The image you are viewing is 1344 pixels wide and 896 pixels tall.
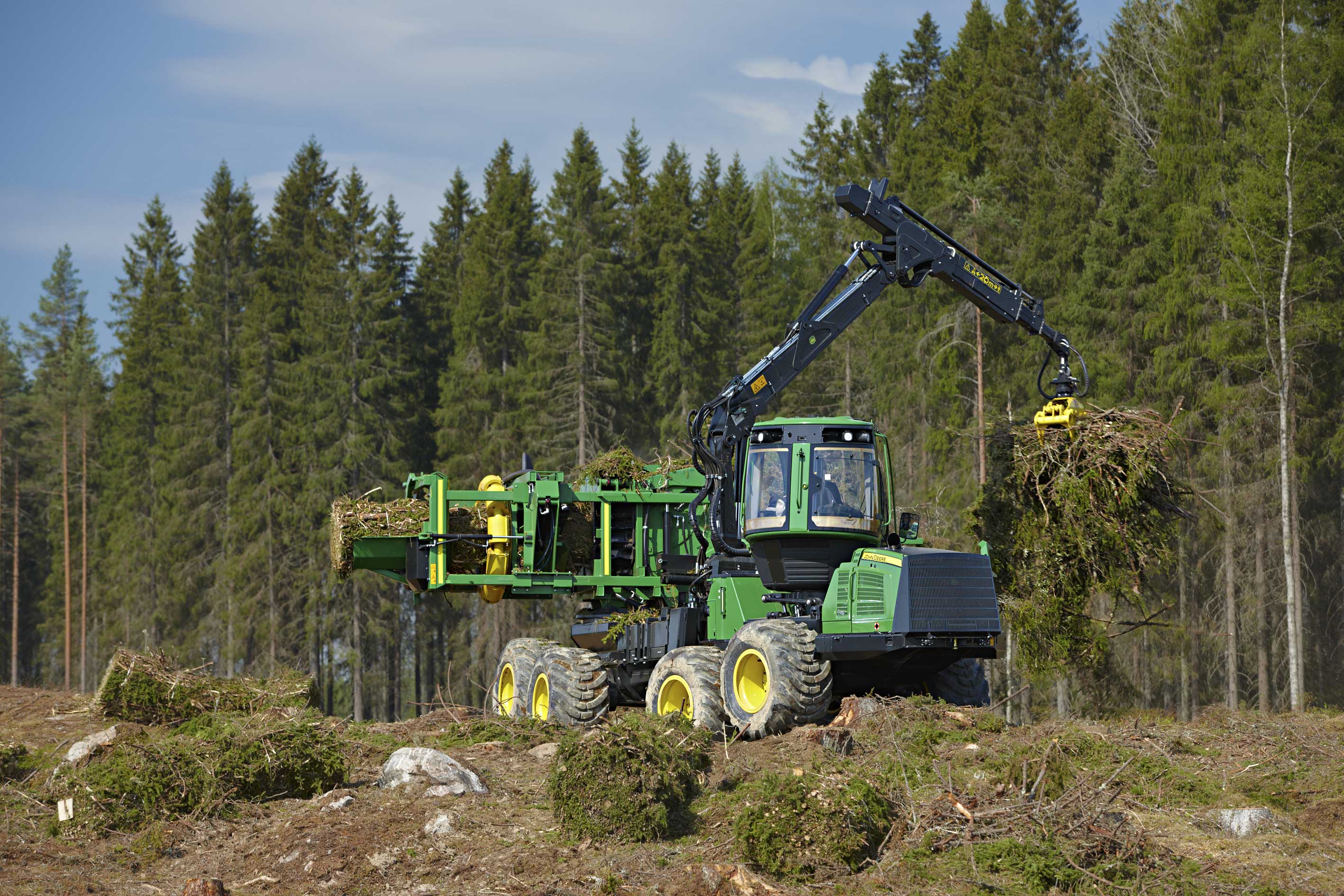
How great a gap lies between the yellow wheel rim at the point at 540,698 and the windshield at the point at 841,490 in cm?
513

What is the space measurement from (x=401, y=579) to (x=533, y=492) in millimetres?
2261

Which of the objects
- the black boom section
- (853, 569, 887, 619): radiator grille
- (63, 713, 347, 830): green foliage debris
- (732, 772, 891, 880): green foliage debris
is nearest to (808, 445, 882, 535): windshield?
(853, 569, 887, 619): radiator grille

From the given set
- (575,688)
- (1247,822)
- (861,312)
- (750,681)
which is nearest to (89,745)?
(575,688)

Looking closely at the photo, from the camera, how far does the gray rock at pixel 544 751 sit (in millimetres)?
13492

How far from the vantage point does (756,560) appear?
48.0 ft

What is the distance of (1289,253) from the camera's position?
85.0 feet

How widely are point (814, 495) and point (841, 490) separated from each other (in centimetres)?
30

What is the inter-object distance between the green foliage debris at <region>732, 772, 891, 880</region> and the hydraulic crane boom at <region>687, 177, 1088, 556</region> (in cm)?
632

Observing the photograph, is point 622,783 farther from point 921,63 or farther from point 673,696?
point 921,63

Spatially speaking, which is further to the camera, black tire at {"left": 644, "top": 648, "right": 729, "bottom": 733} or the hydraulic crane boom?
the hydraulic crane boom

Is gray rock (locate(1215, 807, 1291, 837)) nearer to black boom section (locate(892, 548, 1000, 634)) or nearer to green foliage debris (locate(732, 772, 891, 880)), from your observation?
green foliage debris (locate(732, 772, 891, 880))

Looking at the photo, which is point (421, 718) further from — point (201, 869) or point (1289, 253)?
point (1289, 253)

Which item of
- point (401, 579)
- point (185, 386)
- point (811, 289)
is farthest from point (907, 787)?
point (185, 386)

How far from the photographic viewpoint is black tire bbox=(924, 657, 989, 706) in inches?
572
